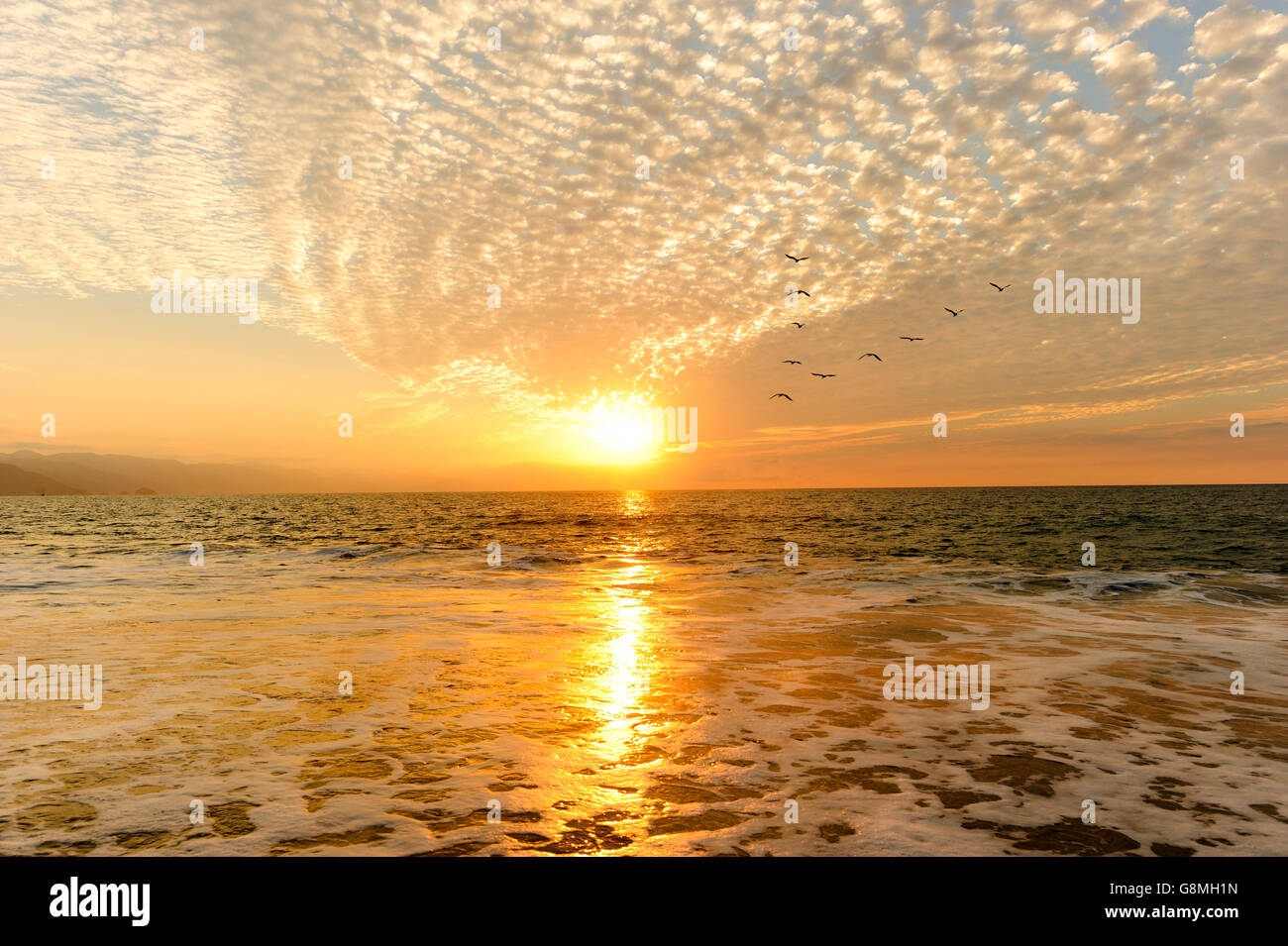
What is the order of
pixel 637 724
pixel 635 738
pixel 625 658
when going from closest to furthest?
1. pixel 635 738
2. pixel 637 724
3. pixel 625 658

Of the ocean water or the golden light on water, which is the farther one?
the golden light on water

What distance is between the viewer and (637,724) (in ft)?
32.6

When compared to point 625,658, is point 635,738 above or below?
above

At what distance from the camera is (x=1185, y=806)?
23.8 feet

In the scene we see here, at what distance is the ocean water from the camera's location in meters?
6.55

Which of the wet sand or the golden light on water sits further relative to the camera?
the golden light on water

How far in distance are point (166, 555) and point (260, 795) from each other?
1532 inches

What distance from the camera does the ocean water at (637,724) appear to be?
6547 millimetres

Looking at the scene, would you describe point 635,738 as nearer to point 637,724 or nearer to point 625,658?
point 637,724

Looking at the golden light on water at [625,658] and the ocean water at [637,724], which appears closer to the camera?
the ocean water at [637,724]

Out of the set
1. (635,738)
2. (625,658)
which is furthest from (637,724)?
(625,658)

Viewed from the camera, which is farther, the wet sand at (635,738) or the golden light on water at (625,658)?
the golden light on water at (625,658)
